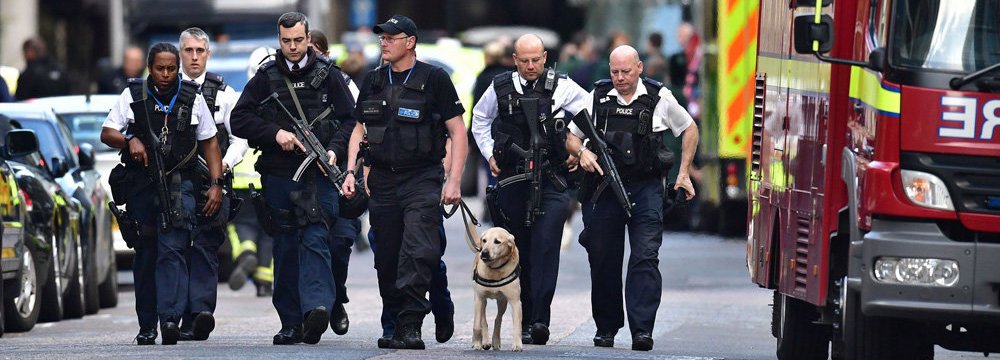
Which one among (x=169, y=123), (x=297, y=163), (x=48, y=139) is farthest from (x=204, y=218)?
(x=48, y=139)

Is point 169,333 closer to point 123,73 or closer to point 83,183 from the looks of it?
point 83,183

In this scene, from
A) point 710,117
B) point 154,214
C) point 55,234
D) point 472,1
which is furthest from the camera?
point 472,1

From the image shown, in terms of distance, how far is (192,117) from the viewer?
13.2 metres

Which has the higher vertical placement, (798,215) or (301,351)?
(798,215)

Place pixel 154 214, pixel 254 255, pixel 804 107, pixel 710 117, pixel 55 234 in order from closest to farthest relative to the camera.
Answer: pixel 804 107 < pixel 154 214 < pixel 55 234 < pixel 254 255 < pixel 710 117

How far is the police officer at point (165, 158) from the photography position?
13.1m

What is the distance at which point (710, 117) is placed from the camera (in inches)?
962

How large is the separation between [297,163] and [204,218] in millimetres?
688

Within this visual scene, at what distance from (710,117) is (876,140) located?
14.6 metres

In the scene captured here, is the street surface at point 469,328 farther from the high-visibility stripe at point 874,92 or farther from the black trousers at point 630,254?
the high-visibility stripe at point 874,92

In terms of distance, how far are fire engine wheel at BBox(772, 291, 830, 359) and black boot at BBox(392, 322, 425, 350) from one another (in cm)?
180

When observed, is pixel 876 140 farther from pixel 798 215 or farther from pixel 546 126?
→ pixel 546 126

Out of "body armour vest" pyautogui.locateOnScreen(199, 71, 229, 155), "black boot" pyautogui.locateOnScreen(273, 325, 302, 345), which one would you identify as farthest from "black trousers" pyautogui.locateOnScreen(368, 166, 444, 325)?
"body armour vest" pyautogui.locateOnScreen(199, 71, 229, 155)

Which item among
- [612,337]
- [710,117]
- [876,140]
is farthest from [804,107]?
[710,117]
